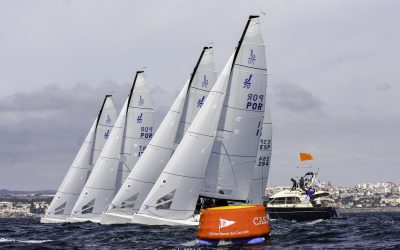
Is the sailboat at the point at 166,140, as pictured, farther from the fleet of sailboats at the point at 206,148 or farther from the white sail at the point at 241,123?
the white sail at the point at 241,123

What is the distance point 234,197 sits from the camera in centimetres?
4525

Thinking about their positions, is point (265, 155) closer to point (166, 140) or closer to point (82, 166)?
point (166, 140)

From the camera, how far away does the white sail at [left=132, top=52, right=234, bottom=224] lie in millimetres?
44625

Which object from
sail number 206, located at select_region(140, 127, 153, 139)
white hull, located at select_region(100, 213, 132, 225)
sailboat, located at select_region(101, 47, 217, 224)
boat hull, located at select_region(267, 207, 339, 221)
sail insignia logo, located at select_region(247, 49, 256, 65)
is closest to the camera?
sail insignia logo, located at select_region(247, 49, 256, 65)

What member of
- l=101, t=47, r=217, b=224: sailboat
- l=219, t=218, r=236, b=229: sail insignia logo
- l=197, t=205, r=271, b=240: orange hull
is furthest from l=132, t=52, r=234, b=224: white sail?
l=219, t=218, r=236, b=229: sail insignia logo

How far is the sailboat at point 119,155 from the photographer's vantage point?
62.2 m

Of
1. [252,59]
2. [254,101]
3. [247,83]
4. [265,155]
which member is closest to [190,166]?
[254,101]

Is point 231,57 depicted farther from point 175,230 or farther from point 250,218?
point 250,218

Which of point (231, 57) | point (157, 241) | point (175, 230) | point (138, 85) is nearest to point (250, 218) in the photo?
point (157, 241)

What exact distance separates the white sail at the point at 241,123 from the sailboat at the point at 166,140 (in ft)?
27.6

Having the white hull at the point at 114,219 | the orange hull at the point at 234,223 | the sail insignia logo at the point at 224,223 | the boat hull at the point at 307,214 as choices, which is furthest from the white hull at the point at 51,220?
the sail insignia logo at the point at 224,223

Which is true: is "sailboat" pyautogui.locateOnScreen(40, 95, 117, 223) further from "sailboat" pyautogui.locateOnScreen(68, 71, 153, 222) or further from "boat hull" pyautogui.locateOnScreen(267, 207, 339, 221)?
"boat hull" pyautogui.locateOnScreen(267, 207, 339, 221)

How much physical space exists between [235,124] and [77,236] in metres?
10.4

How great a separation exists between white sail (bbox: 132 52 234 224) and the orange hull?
12488mm
